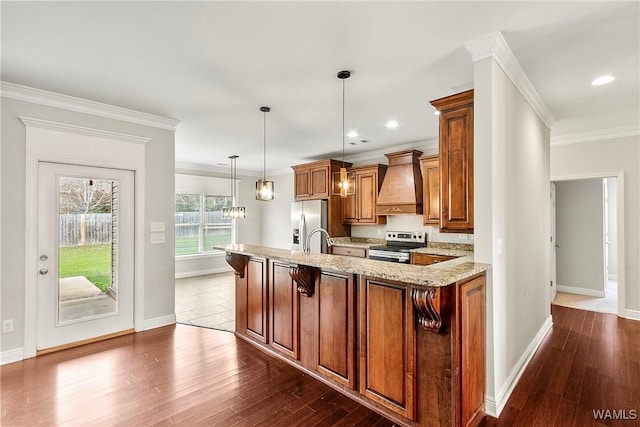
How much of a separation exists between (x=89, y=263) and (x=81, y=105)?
1.78 meters

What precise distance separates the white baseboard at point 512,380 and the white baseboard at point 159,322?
3706mm

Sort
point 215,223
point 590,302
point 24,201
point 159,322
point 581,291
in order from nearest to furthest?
point 24,201, point 159,322, point 590,302, point 581,291, point 215,223

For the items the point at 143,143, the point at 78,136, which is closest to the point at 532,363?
the point at 143,143

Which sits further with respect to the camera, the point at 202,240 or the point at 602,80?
the point at 202,240

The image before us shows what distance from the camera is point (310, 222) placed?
243 inches

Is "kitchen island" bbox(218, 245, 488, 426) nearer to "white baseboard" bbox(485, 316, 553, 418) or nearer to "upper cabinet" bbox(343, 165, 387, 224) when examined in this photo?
"white baseboard" bbox(485, 316, 553, 418)

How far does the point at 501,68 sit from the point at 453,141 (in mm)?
636

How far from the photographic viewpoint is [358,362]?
234 centimetres

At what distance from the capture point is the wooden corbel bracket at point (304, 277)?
262 cm

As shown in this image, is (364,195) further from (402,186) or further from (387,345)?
(387,345)

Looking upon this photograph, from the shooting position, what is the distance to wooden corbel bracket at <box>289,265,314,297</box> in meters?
2.62

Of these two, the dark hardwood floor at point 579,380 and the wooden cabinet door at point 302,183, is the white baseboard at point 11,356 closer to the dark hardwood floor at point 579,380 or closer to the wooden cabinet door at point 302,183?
the dark hardwood floor at point 579,380

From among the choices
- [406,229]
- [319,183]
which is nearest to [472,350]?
[406,229]

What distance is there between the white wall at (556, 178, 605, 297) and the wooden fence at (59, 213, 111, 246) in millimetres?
7320
